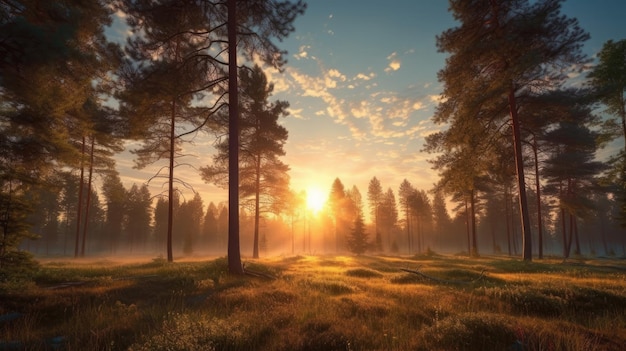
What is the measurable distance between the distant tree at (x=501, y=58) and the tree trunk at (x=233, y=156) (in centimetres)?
1243

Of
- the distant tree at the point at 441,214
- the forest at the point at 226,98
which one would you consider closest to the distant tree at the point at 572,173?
the forest at the point at 226,98

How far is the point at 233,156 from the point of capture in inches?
444

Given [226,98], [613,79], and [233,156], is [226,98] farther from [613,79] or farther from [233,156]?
[613,79]

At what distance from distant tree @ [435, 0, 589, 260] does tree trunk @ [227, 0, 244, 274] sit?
12.4 metres

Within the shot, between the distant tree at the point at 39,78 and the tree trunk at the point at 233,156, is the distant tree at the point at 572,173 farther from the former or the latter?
the distant tree at the point at 39,78

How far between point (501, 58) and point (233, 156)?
15393 mm

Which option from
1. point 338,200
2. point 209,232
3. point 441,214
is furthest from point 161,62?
point 441,214

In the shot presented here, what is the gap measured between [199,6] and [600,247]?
Answer: 14057cm

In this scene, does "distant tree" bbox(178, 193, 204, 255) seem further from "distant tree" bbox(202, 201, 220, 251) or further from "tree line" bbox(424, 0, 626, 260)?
"tree line" bbox(424, 0, 626, 260)

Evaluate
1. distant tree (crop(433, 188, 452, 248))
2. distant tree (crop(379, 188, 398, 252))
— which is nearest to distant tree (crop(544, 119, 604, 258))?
distant tree (crop(379, 188, 398, 252))

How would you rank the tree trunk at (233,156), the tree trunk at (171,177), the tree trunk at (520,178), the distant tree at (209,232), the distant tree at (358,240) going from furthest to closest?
the distant tree at (209,232) → the distant tree at (358,240) → the tree trunk at (171,177) → the tree trunk at (520,178) → the tree trunk at (233,156)

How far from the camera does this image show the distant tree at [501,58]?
551 inches

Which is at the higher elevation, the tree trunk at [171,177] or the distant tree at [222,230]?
the tree trunk at [171,177]

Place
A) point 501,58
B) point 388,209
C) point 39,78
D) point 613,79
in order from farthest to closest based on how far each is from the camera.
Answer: point 388,209
point 613,79
point 501,58
point 39,78
